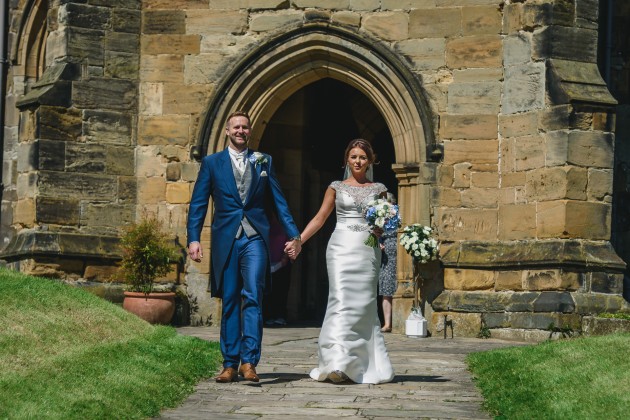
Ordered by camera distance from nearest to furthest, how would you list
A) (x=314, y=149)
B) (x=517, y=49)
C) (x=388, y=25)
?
(x=517, y=49), (x=388, y=25), (x=314, y=149)

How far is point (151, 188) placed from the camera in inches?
623

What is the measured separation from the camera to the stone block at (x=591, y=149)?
47.1 ft

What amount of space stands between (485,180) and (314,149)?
163 inches

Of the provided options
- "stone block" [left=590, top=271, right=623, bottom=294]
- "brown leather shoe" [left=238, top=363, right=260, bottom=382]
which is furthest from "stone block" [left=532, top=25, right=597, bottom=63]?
"brown leather shoe" [left=238, top=363, right=260, bottom=382]

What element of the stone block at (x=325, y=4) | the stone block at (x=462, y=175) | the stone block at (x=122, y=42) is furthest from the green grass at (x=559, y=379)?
the stone block at (x=122, y=42)

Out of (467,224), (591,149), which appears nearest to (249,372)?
(467,224)

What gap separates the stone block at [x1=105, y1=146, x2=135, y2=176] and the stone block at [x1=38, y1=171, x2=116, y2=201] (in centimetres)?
11

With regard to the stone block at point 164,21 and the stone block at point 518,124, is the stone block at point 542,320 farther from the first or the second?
the stone block at point 164,21

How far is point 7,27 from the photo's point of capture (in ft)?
62.0

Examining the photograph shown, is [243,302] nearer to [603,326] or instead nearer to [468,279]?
[603,326]

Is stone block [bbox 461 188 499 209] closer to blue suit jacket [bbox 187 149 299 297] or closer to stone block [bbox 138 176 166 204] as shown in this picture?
stone block [bbox 138 176 166 204]

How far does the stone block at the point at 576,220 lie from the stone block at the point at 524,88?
1164 millimetres

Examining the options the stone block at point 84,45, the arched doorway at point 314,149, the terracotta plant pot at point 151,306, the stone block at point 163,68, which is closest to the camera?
the terracotta plant pot at point 151,306

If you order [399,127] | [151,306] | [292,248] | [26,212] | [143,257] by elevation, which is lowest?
[151,306]
